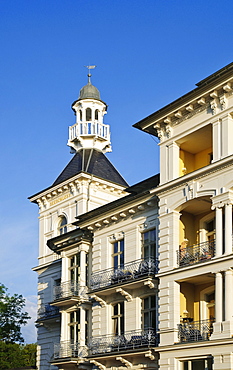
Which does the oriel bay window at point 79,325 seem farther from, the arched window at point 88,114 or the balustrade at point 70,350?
the arched window at point 88,114

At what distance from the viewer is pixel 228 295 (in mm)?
25781

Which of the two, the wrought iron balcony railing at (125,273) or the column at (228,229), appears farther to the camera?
the wrought iron balcony railing at (125,273)

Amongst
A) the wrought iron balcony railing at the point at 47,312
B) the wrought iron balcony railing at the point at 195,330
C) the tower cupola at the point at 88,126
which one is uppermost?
the tower cupola at the point at 88,126

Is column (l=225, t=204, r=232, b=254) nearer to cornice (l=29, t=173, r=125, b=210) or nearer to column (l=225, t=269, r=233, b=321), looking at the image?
column (l=225, t=269, r=233, b=321)

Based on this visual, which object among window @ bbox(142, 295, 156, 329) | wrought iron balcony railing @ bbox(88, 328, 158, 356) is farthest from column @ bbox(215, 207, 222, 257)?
window @ bbox(142, 295, 156, 329)

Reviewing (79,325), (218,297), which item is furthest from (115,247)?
(218,297)

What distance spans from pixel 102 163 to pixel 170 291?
19.3 metres

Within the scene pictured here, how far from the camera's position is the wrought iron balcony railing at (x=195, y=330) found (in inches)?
1068

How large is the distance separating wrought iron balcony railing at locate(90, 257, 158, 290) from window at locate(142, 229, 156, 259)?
32 cm

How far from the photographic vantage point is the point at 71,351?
118ft

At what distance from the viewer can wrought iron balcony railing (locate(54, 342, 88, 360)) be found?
35.5 meters

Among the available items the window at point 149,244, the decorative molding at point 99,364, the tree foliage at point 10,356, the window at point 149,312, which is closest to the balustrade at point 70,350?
the decorative molding at point 99,364

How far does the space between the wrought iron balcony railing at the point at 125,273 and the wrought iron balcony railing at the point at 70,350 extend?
11.4 feet

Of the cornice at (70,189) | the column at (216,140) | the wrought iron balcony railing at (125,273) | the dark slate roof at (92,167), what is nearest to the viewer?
the column at (216,140)
